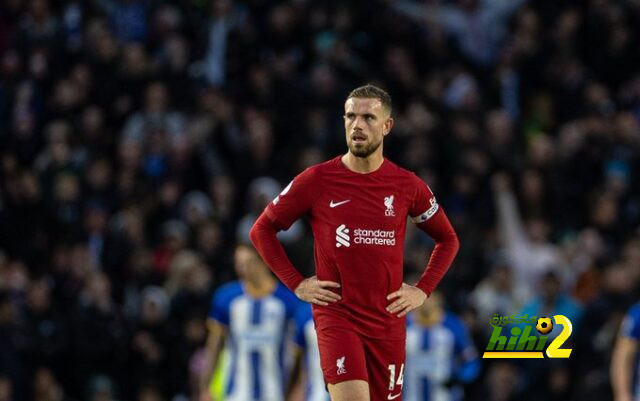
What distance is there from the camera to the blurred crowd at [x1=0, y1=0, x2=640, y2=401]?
589 inches

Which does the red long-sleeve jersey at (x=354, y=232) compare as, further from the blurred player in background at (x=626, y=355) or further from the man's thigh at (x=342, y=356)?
the blurred player in background at (x=626, y=355)

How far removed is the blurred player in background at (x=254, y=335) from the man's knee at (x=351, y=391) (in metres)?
4.03

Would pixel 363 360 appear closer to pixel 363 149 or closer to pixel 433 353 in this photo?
pixel 363 149

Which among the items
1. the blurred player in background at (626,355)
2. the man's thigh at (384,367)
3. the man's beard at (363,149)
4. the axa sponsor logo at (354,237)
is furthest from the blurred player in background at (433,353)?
the man's beard at (363,149)

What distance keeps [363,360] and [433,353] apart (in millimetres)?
4740

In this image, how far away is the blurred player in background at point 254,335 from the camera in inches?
494

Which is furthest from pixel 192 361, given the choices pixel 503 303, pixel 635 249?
pixel 635 249

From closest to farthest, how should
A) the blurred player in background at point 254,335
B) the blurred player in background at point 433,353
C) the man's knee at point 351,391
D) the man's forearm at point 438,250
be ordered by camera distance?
1. the man's knee at point 351,391
2. the man's forearm at point 438,250
3. the blurred player in background at point 254,335
4. the blurred player in background at point 433,353

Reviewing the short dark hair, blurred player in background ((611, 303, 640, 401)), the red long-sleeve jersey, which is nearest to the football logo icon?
blurred player in background ((611, 303, 640, 401))

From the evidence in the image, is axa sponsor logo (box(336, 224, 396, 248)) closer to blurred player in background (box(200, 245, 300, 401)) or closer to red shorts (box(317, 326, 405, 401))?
red shorts (box(317, 326, 405, 401))

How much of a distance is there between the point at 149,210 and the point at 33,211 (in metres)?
1.34

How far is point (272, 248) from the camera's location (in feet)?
29.6

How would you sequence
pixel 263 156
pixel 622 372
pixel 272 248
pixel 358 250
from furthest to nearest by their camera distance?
pixel 263 156, pixel 622 372, pixel 272 248, pixel 358 250

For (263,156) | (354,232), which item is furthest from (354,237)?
(263,156)
